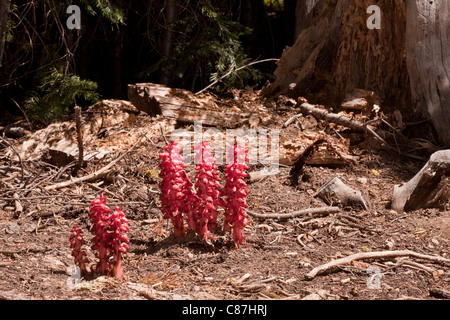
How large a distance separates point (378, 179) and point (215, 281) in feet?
7.16

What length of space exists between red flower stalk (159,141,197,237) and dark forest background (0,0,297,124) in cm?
209

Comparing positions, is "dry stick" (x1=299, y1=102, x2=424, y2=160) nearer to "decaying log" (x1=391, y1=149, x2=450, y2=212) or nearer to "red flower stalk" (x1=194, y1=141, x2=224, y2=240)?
"decaying log" (x1=391, y1=149, x2=450, y2=212)

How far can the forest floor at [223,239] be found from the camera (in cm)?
303

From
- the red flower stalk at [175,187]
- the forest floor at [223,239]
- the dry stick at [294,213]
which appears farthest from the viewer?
the dry stick at [294,213]

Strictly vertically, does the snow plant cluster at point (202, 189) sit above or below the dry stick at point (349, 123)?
below

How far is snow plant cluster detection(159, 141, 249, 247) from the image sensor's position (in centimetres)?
336

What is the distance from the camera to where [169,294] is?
2934 mm

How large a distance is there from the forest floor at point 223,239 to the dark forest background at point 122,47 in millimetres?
1002

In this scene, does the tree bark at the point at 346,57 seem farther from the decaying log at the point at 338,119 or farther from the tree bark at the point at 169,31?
the tree bark at the point at 169,31

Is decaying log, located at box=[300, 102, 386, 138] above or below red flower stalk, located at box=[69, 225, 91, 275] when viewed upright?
above

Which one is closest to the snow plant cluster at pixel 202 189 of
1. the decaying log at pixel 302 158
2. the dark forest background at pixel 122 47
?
the decaying log at pixel 302 158

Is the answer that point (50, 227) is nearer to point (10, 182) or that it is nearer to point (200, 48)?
point (10, 182)

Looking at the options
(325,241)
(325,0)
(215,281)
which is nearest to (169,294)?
(215,281)

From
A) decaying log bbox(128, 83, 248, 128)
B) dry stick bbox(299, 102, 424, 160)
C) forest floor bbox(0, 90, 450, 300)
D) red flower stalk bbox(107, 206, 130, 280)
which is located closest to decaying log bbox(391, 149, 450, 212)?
forest floor bbox(0, 90, 450, 300)
